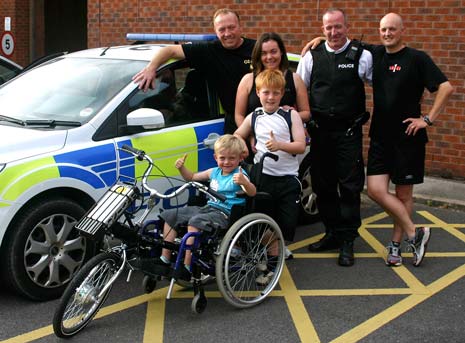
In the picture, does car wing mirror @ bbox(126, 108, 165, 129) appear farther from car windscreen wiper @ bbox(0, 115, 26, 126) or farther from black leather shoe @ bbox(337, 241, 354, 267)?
black leather shoe @ bbox(337, 241, 354, 267)

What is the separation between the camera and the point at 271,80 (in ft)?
14.7

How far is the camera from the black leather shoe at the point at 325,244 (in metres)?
5.52

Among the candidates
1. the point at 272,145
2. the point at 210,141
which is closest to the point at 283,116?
the point at 272,145

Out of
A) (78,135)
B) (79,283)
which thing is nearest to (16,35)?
(78,135)

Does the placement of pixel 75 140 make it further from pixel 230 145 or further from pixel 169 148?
pixel 230 145

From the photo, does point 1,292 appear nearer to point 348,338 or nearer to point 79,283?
point 79,283

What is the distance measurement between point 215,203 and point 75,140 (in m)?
1.03

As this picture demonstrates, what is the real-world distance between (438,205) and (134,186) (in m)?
4.34

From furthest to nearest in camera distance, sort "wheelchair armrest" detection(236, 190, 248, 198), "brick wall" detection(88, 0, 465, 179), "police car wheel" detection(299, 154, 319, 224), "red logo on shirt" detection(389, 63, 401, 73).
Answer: "brick wall" detection(88, 0, 465, 179) → "police car wheel" detection(299, 154, 319, 224) → "red logo on shirt" detection(389, 63, 401, 73) → "wheelchair armrest" detection(236, 190, 248, 198)

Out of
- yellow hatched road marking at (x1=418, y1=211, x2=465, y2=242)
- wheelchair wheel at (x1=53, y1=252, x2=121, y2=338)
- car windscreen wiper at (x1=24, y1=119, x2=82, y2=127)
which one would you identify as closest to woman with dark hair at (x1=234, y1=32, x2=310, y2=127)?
car windscreen wiper at (x1=24, y1=119, x2=82, y2=127)

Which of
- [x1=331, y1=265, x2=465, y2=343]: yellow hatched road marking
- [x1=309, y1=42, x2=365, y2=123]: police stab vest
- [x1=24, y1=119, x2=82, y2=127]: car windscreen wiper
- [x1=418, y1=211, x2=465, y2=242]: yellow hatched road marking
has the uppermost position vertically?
[x1=309, y1=42, x2=365, y2=123]: police stab vest

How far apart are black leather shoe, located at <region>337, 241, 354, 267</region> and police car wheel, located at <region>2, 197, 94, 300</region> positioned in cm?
198

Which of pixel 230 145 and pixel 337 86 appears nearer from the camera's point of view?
pixel 230 145

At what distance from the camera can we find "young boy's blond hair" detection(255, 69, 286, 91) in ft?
14.7
